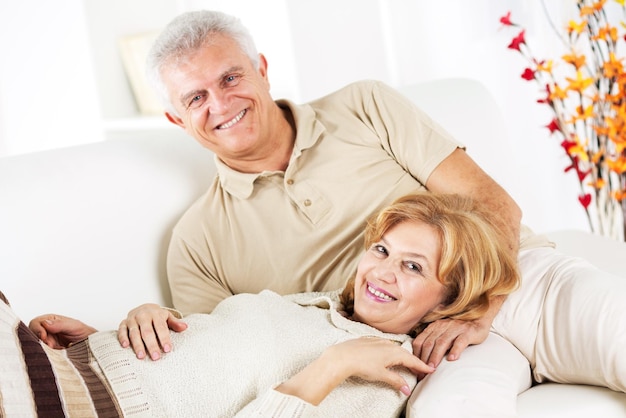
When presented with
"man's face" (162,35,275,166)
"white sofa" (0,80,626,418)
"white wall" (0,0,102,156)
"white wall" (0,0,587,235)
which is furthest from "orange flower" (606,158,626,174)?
"white wall" (0,0,102,156)

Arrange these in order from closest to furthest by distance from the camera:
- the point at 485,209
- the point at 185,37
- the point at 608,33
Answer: the point at 485,209, the point at 185,37, the point at 608,33

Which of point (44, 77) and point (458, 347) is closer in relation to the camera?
point (458, 347)

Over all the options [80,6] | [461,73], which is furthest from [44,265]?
[80,6]

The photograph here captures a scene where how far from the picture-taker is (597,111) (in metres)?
3.00

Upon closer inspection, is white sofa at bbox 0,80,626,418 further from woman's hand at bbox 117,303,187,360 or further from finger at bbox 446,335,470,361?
woman's hand at bbox 117,303,187,360

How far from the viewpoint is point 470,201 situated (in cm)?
182

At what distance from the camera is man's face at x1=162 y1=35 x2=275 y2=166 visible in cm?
203

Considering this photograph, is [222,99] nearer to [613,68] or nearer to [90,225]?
[90,225]

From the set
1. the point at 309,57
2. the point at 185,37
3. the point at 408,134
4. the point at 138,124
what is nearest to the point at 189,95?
the point at 185,37

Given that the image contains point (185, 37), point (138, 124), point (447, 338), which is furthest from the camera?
point (138, 124)

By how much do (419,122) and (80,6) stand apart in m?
2.39

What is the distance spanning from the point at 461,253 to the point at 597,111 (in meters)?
1.60

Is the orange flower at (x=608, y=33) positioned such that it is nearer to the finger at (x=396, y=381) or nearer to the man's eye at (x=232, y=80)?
the man's eye at (x=232, y=80)

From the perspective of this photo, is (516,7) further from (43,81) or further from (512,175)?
(43,81)
